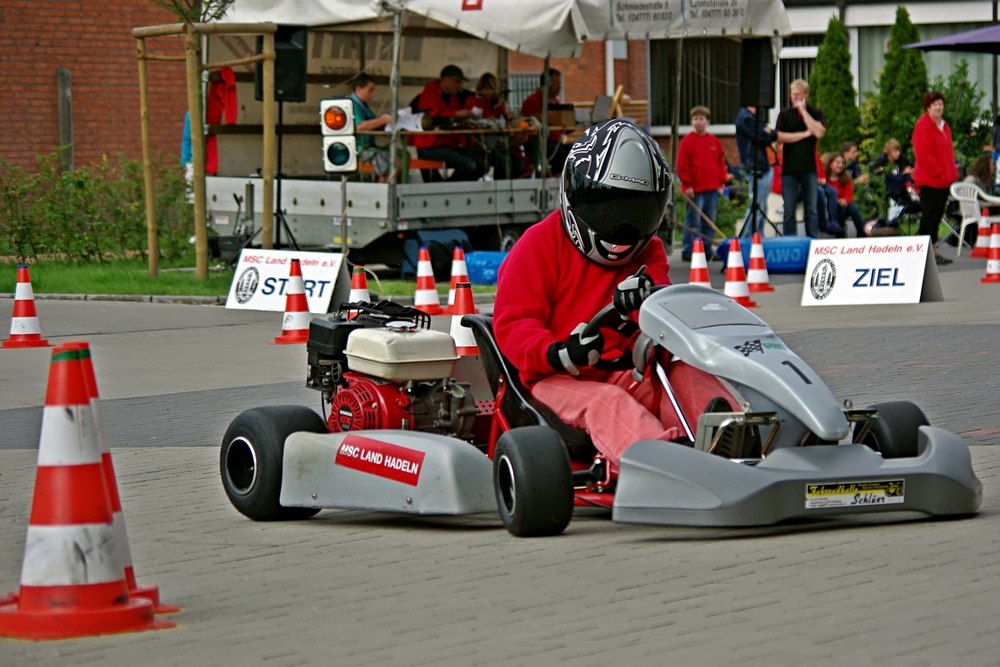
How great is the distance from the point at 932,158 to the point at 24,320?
1094 centimetres

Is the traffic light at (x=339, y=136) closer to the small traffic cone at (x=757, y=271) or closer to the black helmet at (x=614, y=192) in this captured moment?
the small traffic cone at (x=757, y=271)

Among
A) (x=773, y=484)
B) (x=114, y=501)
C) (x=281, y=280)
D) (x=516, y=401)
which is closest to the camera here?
(x=114, y=501)

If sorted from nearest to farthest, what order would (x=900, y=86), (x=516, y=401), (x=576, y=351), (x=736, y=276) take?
1. (x=576, y=351)
2. (x=516, y=401)
3. (x=736, y=276)
4. (x=900, y=86)

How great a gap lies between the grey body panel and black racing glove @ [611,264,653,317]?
71 cm

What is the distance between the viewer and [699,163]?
21.3 metres

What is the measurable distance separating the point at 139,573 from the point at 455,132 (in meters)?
13.8

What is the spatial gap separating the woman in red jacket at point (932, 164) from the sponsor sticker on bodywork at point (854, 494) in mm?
14887

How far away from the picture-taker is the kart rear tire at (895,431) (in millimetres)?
6105

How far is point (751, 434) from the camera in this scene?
5730 mm

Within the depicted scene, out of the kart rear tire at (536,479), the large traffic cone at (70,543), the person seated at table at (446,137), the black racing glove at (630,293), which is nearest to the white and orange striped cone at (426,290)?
the person seated at table at (446,137)

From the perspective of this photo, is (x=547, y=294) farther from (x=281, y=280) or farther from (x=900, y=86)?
(x=900, y=86)

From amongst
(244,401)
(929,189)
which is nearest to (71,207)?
(929,189)

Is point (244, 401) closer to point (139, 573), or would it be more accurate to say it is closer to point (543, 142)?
point (139, 573)

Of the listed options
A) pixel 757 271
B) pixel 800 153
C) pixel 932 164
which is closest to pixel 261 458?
pixel 757 271
